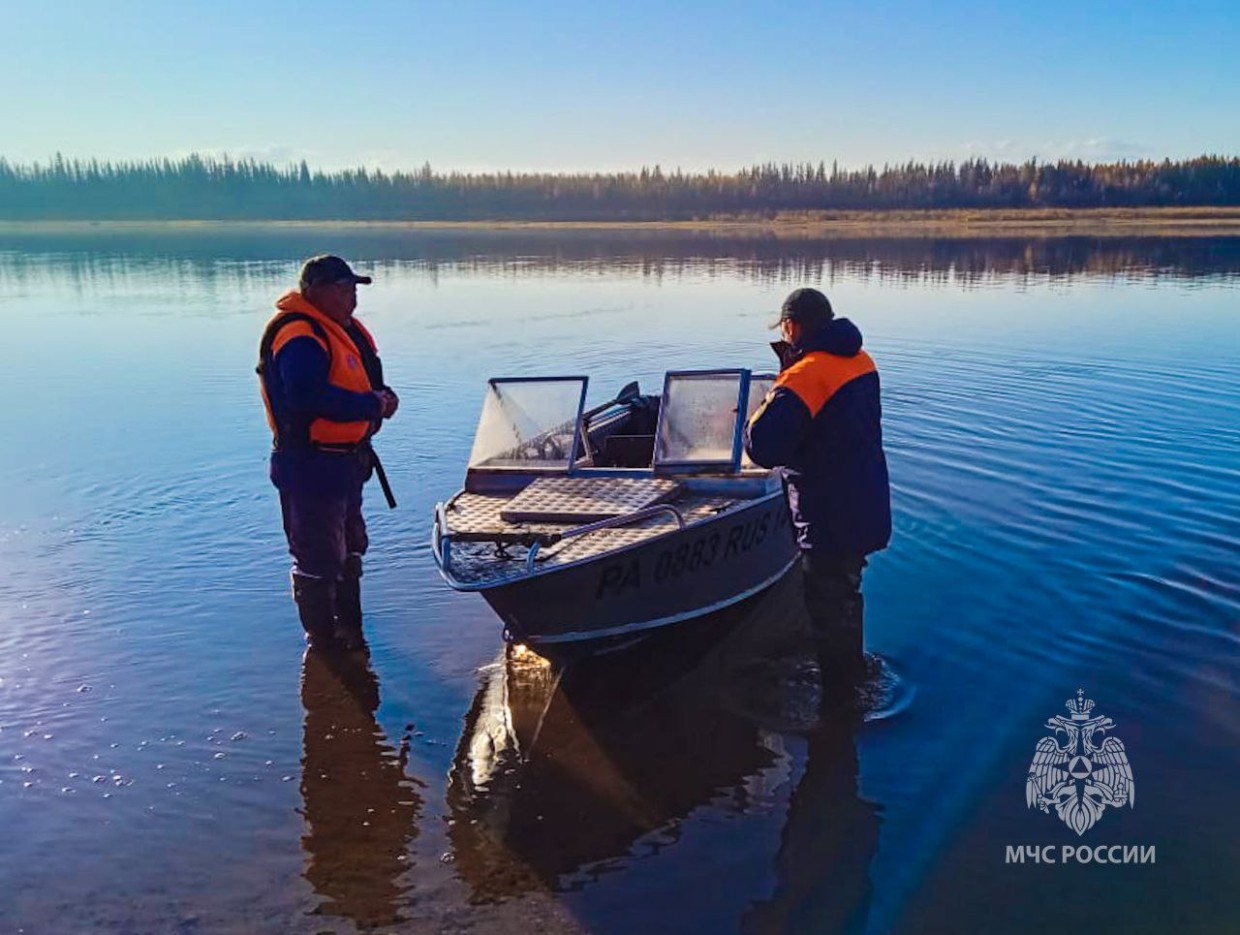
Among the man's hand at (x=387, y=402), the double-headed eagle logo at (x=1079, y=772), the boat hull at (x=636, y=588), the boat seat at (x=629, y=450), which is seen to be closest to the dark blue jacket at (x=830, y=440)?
the boat hull at (x=636, y=588)

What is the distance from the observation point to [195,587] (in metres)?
7.75

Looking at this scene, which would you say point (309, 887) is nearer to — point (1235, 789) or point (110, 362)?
point (1235, 789)

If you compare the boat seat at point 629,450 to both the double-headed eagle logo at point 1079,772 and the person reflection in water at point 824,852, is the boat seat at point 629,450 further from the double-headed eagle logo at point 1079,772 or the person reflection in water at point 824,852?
the double-headed eagle logo at point 1079,772

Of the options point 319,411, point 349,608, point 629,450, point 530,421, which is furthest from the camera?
point 629,450

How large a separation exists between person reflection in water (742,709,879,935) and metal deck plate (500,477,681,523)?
1.86 meters

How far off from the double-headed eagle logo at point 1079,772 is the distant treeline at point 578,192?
113780mm

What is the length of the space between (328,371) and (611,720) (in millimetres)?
2636

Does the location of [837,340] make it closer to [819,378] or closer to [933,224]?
[819,378]

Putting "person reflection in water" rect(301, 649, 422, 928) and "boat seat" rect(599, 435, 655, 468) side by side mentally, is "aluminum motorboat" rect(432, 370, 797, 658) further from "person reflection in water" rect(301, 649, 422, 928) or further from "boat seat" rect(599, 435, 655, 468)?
"person reflection in water" rect(301, 649, 422, 928)

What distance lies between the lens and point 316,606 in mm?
6430

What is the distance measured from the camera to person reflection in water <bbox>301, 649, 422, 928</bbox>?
167 inches

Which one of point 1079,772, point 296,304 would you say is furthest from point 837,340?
point 296,304

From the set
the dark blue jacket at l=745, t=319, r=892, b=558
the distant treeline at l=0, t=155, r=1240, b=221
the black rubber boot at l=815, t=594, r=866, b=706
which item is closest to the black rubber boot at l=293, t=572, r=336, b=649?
the dark blue jacket at l=745, t=319, r=892, b=558

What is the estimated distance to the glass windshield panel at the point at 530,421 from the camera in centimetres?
746
